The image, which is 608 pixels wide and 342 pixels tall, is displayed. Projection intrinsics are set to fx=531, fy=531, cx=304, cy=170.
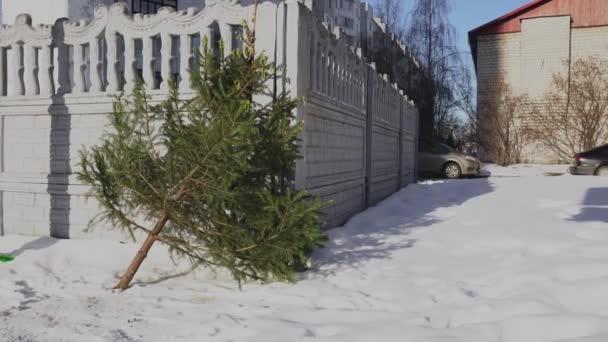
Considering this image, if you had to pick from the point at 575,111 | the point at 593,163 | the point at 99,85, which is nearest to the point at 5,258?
the point at 99,85

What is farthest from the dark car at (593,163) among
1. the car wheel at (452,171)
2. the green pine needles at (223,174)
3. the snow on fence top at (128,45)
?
the green pine needles at (223,174)

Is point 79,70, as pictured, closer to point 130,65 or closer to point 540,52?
point 130,65

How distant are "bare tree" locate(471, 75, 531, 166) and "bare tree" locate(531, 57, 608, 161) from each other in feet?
2.01

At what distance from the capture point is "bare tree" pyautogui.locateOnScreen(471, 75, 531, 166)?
22.6 m

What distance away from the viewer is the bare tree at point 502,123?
22594 mm

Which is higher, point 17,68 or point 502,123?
point 502,123

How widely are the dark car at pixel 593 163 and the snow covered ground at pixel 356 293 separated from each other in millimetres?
9364

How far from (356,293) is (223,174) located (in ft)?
4.21

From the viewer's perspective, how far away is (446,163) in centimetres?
1582

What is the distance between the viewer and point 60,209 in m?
5.32

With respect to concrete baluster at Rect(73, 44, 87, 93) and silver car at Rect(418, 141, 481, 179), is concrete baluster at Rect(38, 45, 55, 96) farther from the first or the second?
silver car at Rect(418, 141, 481, 179)

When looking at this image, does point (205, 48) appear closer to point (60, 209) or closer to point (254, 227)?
point (254, 227)

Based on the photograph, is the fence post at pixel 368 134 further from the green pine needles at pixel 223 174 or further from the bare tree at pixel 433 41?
the bare tree at pixel 433 41

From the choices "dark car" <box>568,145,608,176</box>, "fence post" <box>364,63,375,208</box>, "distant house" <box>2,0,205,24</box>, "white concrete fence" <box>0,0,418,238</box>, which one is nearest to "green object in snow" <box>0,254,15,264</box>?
"white concrete fence" <box>0,0,418,238</box>
